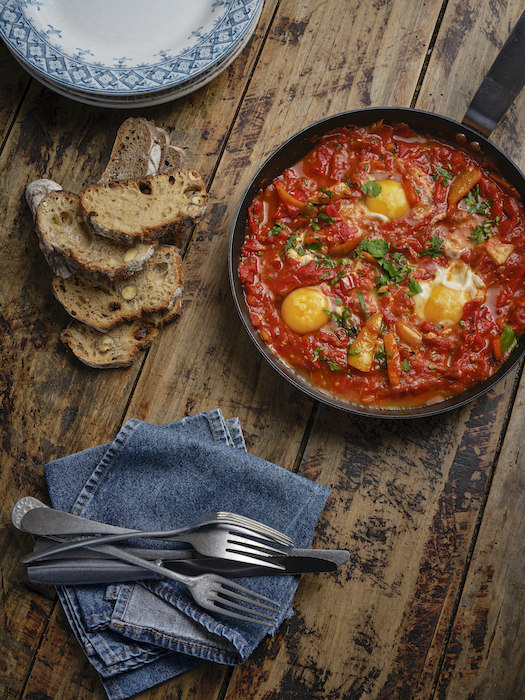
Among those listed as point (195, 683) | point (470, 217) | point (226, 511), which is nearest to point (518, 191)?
point (470, 217)

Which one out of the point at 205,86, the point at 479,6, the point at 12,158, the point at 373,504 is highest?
the point at 479,6

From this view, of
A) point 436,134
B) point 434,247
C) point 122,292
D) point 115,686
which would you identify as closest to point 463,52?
point 436,134

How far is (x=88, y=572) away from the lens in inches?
116

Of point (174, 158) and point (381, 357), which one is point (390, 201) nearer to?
point (381, 357)

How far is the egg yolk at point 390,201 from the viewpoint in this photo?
→ 320 cm

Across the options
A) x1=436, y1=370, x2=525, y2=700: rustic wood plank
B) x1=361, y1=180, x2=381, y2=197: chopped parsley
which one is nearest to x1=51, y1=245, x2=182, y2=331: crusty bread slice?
x1=361, y1=180, x2=381, y2=197: chopped parsley

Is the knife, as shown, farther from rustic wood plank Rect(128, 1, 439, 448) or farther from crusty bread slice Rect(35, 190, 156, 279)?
crusty bread slice Rect(35, 190, 156, 279)

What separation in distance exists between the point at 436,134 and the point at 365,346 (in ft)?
4.70

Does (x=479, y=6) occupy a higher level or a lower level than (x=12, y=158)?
higher

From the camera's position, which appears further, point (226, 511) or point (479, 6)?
point (479, 6)

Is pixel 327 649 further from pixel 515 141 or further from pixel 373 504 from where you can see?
pixel 515 141

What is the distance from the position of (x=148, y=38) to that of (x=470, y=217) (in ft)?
7.66

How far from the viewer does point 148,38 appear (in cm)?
331

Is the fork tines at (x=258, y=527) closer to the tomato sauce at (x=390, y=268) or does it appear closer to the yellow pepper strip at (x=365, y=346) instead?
the tomato sauce at (x=390, y=268)
